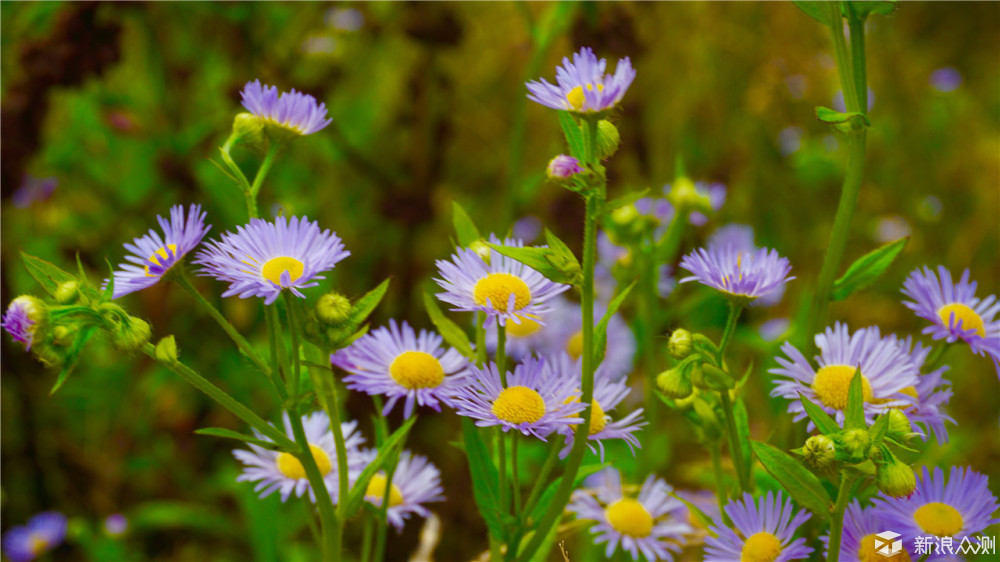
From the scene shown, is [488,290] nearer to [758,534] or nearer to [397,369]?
[397,369]

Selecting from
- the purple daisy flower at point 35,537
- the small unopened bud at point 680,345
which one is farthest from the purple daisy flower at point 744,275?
the purple daisy flower at point 35,537

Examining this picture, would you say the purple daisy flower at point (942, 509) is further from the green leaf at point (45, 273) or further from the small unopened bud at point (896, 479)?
the green leaf at point (45, 273)

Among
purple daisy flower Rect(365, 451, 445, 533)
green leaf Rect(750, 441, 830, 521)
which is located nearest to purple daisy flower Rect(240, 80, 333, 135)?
purple daisy flower Rect(365, 451, 445, 533)

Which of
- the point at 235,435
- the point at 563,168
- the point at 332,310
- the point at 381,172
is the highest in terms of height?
the point at 381,172

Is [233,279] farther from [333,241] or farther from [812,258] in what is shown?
[812,258]

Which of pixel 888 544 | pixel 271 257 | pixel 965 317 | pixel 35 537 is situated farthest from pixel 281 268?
pixel 35 537

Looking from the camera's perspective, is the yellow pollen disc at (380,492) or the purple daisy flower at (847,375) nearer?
the purple daisy flower at (847,375)

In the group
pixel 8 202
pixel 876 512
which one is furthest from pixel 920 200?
pixel 8 202
